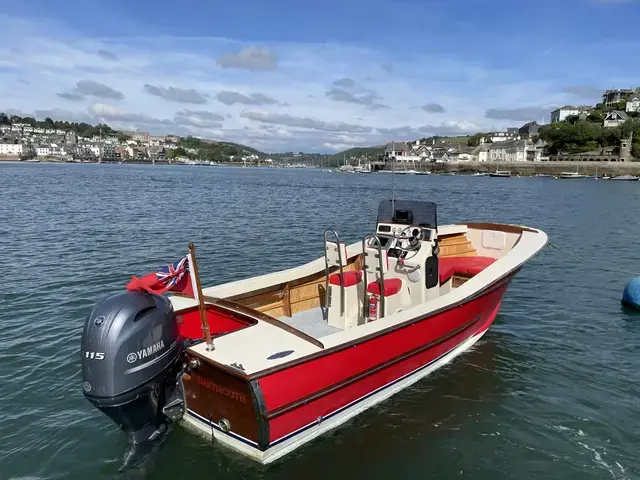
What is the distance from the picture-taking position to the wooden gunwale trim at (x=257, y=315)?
19.5 ft

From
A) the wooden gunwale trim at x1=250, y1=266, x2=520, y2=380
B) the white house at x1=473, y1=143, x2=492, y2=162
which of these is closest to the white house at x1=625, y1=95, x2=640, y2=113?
the white house at x1=473, y1=143, x2=492, y2=162

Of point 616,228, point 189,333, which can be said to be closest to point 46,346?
point 189,333

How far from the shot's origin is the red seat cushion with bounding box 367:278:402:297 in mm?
7629

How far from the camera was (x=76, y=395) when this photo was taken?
727 cm

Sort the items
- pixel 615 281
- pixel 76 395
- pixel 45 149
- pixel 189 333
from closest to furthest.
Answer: pixel 189 333
pixel 76 395
pixel 615 281
pixel 45 149

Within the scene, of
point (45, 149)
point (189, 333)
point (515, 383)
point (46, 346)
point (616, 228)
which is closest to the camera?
point (189, 333)

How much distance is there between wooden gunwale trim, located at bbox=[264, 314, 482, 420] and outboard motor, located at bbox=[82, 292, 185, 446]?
4.28 feet

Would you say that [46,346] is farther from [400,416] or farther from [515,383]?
[515,383]

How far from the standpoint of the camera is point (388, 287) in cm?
775

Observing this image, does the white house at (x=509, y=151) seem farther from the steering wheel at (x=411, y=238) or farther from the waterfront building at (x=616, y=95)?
the steering wheel at (x=411, y=238)

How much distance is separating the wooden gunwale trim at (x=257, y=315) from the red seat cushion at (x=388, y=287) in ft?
6.04

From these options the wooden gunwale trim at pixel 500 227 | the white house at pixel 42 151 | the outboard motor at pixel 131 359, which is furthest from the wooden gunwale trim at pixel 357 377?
the white house at pixel 42 151

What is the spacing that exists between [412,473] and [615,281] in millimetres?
12611

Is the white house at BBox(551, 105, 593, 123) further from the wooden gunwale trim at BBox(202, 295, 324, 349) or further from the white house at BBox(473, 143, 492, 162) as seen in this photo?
the wooden gunwale trim at BBox(202, 295, 324, 349)
